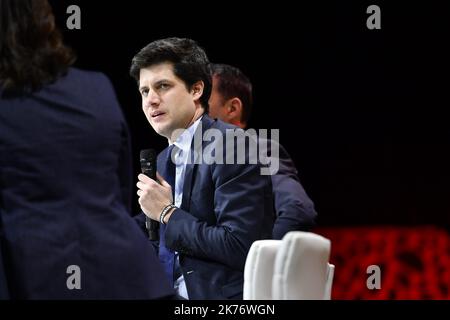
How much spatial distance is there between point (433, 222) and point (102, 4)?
2.79 metres

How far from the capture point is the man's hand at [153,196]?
198 cm

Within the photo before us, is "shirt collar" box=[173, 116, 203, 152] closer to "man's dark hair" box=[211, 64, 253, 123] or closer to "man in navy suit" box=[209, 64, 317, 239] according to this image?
"man in navy suit" box=[209, 64, 317, 239]

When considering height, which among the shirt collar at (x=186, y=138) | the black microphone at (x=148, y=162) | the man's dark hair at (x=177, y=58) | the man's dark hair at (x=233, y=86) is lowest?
the black microphone at (x=148, y=162)

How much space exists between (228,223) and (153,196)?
21cm

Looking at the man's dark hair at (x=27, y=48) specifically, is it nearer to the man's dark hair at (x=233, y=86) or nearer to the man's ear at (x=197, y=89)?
the man's ear at (x=197, y=89)

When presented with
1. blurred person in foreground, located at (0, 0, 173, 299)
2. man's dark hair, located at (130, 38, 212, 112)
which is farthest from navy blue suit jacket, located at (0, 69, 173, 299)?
man's dark hair, located at (130, 38, 212, 112)

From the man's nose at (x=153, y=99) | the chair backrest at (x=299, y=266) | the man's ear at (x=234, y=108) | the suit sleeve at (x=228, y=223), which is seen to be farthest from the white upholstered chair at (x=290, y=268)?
the man's ear at (x=234, y=108)

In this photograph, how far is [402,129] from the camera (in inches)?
186

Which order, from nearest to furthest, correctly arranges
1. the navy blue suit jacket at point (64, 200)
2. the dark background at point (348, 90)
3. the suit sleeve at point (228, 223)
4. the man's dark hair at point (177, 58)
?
Answer: 1. the navy blue suit jacket at point (64, 200)
2. the suit sleeve at point (228, 223)
3. the man's dark hair at point (177, 58)
4. the dark background at point (348, 90)

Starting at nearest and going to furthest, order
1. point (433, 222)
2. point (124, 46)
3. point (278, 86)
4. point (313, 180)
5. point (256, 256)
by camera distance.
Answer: point (256, 256)
point (124, 46)
point (278, 86)
point (313, 180)
point (433, 222)

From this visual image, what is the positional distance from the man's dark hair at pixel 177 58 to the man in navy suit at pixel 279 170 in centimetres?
48

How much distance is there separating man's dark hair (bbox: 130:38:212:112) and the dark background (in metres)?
1.27
